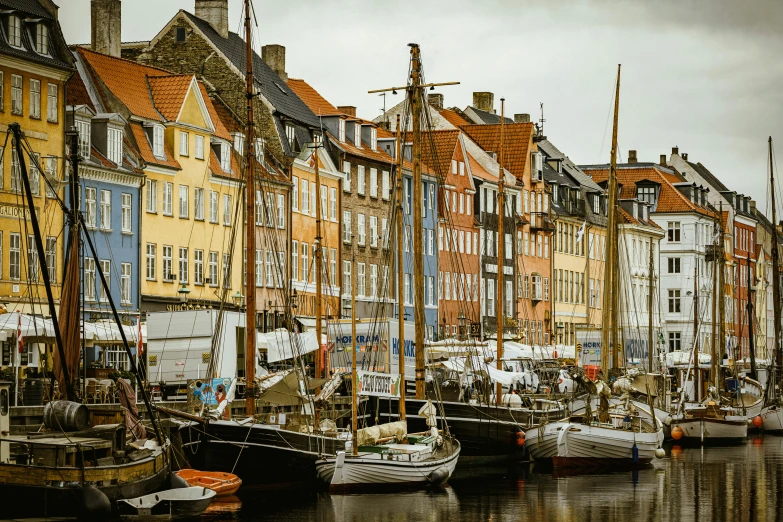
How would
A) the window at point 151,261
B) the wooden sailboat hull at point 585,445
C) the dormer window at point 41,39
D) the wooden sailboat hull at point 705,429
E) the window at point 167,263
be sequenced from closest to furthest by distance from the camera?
the wooden sailboat hull at point 585,445, the dormer window at point 41,39, the window at point 151,261, the window at point 167,263, the wooden sailboat hull at point 705,429

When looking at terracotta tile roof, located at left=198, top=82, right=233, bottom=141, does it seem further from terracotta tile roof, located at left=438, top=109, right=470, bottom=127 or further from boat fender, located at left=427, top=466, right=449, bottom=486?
boat fender, located at left=427, top=466, right=449, bottom=486

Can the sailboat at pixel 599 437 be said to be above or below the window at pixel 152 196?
below

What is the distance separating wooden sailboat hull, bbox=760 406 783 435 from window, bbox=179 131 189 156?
30715 millimetres

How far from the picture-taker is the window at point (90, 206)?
6619 cm

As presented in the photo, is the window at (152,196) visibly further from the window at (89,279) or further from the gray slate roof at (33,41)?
the gray slate roof at (33,41)

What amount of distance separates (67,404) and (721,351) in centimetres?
5052

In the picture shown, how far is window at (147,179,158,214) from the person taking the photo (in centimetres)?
7112

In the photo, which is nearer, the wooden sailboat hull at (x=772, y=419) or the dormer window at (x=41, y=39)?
the dormer window at (x=41, y=39)

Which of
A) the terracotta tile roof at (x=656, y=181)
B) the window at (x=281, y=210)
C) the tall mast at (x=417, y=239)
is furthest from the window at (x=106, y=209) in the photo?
the terracotta tile roof at (x=656, y=181)

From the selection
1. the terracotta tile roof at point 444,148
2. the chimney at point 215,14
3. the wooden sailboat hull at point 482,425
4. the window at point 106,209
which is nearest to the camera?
the wooden sailboat hull at point 482,425

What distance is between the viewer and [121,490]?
119 ft

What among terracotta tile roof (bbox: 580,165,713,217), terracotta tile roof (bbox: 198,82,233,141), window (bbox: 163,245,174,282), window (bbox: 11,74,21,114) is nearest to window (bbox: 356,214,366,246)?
terracotta tile roof (bbox: 198,82,233,141)

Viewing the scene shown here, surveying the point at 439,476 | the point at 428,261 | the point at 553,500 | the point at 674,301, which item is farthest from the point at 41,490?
the point at 674,301

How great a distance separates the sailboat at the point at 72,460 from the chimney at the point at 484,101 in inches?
3317
